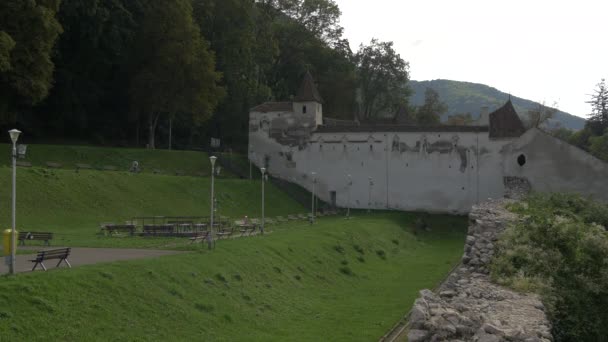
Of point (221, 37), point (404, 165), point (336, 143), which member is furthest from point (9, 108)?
point (404, 165)

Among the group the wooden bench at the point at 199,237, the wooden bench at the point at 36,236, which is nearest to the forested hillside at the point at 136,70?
the wooden bench at the point at 36,236

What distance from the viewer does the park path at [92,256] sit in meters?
17.3

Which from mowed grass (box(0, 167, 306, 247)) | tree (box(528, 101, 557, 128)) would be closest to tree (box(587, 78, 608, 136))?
tree (box(528, 101, 557, 128))

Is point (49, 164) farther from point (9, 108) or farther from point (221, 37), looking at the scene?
point (221, 37)

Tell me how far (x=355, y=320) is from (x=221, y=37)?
135 ft

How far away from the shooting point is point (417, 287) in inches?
1001

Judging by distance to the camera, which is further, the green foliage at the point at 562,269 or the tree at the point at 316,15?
the tree at the point at 316,15

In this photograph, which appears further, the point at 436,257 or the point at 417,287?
the point at 436,257

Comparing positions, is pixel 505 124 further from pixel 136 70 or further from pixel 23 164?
pixel 23 164

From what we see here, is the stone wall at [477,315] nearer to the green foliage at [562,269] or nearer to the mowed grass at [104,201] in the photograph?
the green foliage at [562,269]

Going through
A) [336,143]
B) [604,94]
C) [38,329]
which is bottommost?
[38,329]

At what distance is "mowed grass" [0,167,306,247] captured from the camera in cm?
2789

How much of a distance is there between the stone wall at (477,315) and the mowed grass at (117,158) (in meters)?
30.1

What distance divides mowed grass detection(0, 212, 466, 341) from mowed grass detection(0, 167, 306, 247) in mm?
4919
